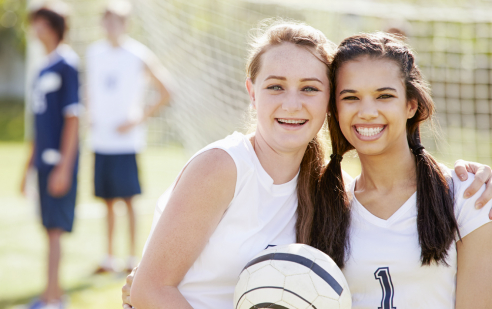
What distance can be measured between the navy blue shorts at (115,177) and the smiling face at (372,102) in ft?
12.0

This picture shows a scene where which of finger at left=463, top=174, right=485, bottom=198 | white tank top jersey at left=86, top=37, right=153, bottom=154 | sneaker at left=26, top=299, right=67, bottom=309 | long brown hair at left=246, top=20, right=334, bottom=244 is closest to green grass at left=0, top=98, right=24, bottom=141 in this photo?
white tank top jersey at left=86, top=37, right=153, bottom=154

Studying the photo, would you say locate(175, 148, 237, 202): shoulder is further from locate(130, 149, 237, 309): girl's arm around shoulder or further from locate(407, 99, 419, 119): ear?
locate(407, 99, 419, 119): ear

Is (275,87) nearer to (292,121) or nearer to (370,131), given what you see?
(292,121)

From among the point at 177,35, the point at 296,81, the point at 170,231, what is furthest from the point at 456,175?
the point at 177,35

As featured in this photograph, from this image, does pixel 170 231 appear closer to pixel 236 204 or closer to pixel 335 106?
pixel 236 204

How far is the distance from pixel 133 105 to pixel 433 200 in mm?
4249

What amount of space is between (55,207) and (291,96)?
124 inches

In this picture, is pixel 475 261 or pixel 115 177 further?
pixel 115 177

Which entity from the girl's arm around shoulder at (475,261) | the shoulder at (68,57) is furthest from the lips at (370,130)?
the shoulder at (68,57)

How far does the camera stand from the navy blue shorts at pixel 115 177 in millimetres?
5621

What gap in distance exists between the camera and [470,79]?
11062mm

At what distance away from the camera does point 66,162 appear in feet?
15.4

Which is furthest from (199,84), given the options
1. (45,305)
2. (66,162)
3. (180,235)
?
(180,235)

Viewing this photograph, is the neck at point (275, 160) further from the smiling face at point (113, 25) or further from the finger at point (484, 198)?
the smiling face at point (113, 25)
